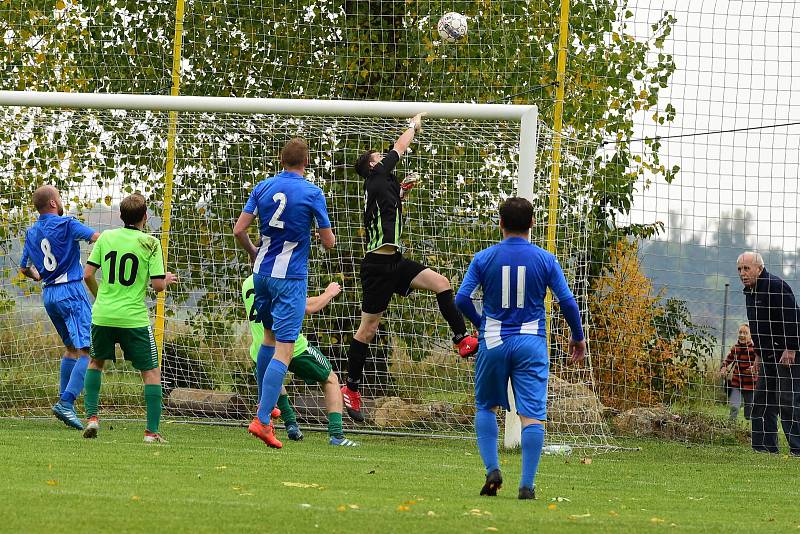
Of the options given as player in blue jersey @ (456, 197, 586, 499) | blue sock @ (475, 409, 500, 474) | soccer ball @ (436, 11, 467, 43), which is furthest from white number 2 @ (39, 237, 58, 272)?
blue sock @ (475, 409, 500, 474)

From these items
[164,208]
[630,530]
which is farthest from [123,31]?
[630,530]

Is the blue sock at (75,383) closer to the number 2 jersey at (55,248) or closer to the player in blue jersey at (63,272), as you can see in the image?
the player in blue jersey at (63,272)

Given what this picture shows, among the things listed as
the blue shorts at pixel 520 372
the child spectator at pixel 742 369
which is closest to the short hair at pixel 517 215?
the blue shorts at pixel 520 372

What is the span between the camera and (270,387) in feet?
26.1

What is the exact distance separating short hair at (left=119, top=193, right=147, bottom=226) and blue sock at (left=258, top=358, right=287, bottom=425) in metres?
1.57

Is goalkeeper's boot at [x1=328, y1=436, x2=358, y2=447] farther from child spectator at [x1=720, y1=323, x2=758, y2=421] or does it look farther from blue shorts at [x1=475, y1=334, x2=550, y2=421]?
child spectator at [x1=720, y1=323, x2=758, y2=421]

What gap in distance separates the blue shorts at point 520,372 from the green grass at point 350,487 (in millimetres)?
543

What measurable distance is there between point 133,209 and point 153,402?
58.1 inches

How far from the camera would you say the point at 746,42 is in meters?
10.1

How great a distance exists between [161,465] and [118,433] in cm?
239

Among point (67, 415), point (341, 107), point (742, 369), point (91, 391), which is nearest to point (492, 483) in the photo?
point (91, 391)

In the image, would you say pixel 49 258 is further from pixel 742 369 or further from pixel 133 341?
pixel 742 369

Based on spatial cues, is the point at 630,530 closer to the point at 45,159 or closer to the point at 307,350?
the point at 307,350

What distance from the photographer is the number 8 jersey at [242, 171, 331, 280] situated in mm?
8086
